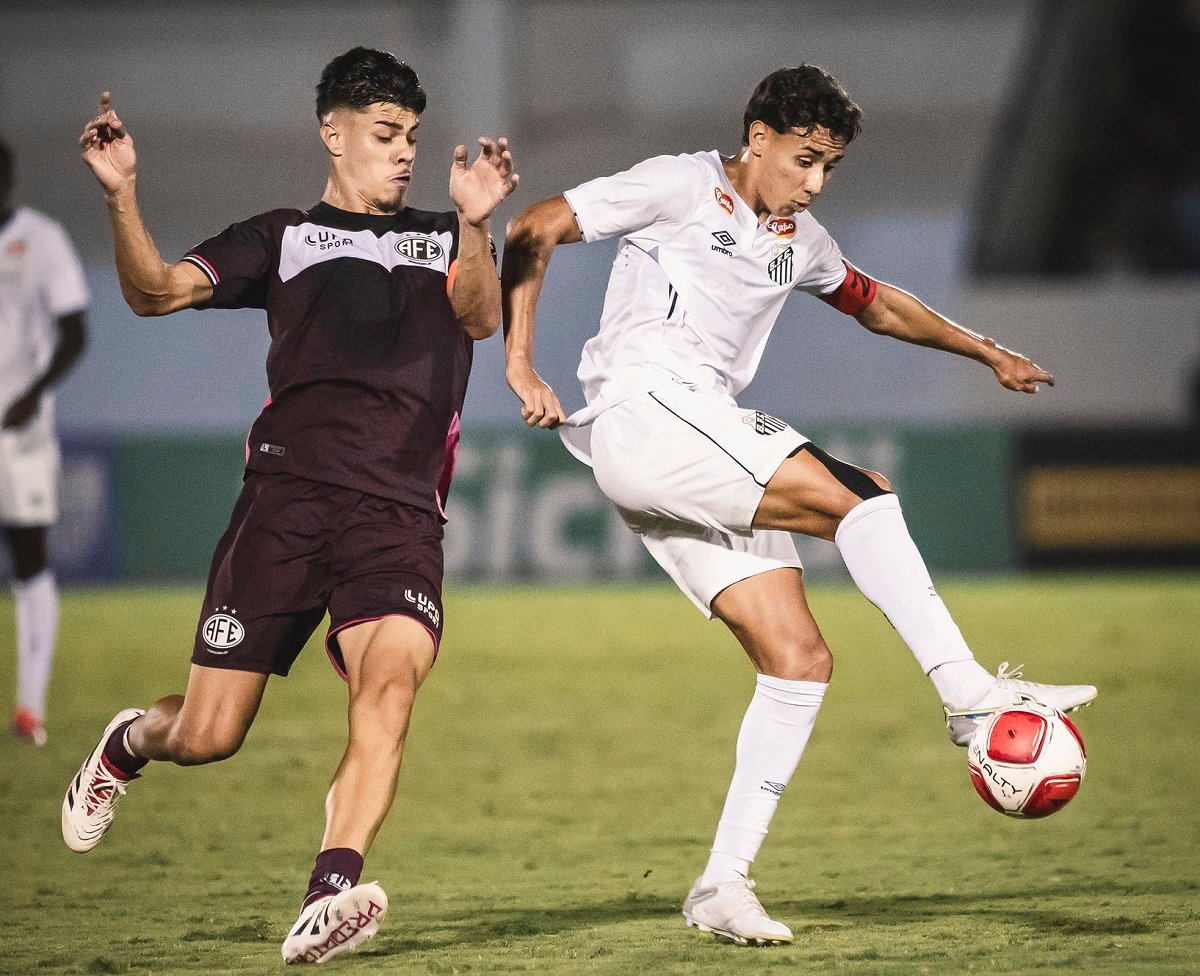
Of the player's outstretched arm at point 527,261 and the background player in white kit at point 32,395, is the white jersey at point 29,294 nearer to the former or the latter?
the background player in white kit at point 32,395

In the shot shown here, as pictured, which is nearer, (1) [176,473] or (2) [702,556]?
(2) [702,556]

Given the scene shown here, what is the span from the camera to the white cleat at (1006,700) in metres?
4.06

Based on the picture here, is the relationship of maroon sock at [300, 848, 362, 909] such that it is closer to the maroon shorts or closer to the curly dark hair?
the maroon shorts

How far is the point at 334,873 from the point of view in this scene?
155 inches

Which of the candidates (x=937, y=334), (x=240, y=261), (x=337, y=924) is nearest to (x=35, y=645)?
(x=240, y=261)

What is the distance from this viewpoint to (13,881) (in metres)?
5.12

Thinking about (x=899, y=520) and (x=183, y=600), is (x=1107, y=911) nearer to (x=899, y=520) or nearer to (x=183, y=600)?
(x=899, y=520)

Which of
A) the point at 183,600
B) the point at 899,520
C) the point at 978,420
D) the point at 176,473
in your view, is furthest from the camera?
the point at 978,420

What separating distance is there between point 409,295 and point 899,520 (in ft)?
4.54

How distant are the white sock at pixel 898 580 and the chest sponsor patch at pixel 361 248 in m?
1.28

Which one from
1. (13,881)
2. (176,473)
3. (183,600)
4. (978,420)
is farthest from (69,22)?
(13,881)

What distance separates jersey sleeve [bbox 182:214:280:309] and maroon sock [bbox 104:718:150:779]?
1.22 meters

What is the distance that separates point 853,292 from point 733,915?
1.81 meters

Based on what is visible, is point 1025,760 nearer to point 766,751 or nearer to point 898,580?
point 898,580
